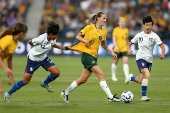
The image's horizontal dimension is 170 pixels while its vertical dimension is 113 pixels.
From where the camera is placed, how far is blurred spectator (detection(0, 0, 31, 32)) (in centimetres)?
3434

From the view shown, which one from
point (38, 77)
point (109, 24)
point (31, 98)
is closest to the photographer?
point (31, 98)

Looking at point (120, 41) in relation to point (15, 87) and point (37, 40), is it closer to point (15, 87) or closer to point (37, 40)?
point (37, 40)

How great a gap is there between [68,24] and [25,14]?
16.7 ft

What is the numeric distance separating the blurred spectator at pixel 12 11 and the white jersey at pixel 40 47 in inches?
917

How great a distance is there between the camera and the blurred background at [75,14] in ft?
105

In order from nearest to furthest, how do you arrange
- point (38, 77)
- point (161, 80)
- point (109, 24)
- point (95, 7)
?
1. point (161, 80)
2. point (38, 77)
3. point (109, 24)
4. point (95, 7)

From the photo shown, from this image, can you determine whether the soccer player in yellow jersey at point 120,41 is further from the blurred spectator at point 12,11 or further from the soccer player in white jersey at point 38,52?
the blurred spectator at point 12,11

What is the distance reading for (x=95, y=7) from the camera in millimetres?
35000

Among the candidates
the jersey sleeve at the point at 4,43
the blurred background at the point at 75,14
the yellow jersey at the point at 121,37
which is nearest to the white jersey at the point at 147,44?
the jersey sleeve at the point at 4,43

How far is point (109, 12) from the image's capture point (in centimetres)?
3381

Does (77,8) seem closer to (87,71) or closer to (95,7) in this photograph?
(95,7)

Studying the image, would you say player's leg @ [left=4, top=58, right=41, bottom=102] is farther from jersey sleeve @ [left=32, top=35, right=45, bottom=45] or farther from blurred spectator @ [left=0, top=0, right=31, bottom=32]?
blurred spectator @ [left=0, top=0, right=31, bottom=32]

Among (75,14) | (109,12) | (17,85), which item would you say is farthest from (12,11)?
(17,85)

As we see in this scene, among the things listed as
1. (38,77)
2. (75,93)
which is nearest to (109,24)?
(38,77)
